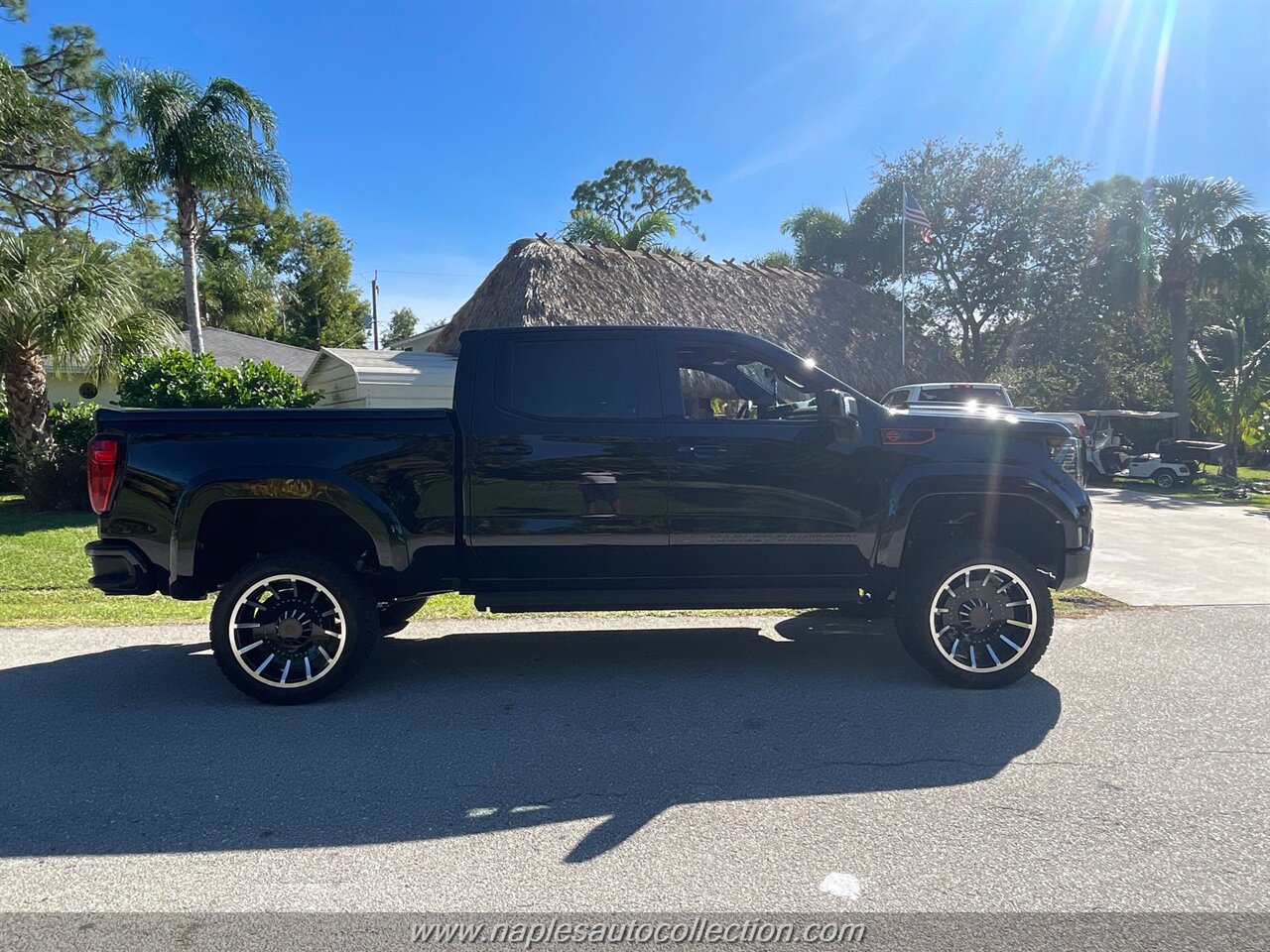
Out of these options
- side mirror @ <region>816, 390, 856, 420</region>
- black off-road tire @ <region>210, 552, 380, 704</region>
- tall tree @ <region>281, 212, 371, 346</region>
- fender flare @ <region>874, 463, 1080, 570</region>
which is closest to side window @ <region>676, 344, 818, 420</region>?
side mirror @ <region>816, 390, 856, 420</region>

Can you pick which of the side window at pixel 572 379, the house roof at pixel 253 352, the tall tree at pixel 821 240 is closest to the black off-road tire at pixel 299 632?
the side window at pixel 572 379

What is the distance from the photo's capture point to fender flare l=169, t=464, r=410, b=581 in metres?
4.55

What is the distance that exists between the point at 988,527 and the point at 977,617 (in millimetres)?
560

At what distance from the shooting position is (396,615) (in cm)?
568

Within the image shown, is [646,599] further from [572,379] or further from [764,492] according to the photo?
[572,379]

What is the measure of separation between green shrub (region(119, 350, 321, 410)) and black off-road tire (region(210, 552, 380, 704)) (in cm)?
800

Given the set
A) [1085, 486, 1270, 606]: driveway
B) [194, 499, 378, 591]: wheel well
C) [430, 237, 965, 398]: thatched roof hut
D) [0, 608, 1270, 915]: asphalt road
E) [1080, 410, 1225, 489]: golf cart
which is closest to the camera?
[0, 608, 1270, 915]: asphalt road

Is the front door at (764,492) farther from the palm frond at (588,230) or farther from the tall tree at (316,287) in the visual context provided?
the tall tree at (316,287)

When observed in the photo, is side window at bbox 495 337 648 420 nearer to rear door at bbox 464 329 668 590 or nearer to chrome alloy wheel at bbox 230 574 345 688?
rear door at bbox 464 329 668 590

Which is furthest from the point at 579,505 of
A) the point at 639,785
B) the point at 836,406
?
the point at 639,785

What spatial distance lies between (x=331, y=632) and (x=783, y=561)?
2681mm

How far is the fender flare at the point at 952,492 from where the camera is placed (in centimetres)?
484

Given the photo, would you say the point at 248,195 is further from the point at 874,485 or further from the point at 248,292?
the point at 248,292

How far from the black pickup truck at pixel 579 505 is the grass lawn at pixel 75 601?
7.43 feet
